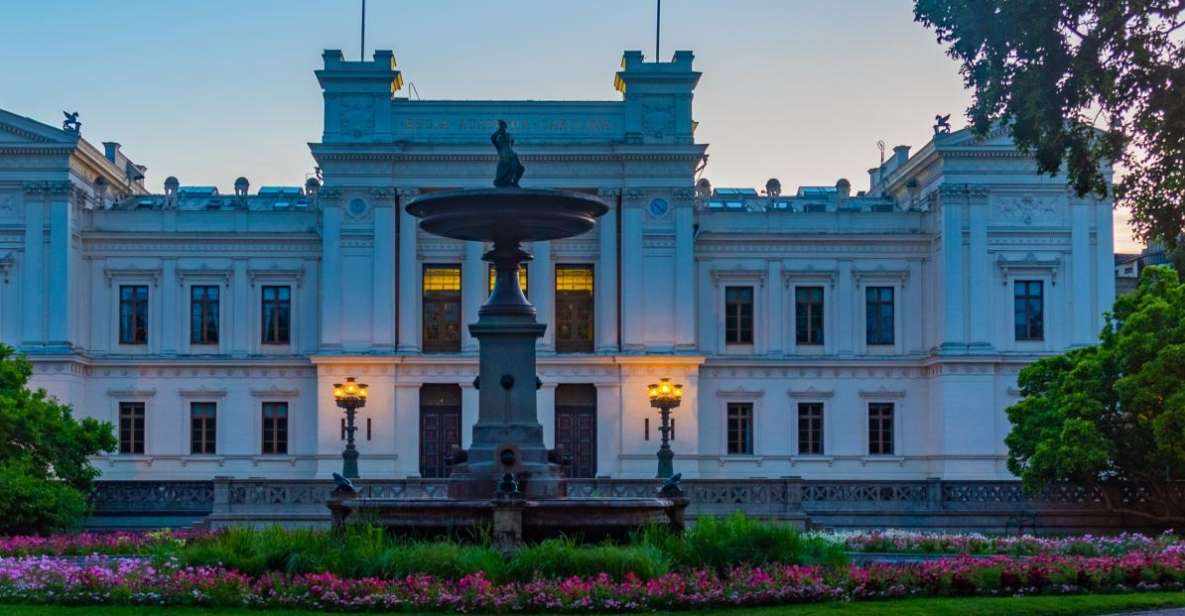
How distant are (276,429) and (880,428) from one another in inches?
709

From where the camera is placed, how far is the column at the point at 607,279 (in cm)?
4825

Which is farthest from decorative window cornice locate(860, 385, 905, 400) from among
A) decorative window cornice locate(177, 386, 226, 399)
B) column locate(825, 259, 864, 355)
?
decorative window cornice locate(177, 386, 226, 399)

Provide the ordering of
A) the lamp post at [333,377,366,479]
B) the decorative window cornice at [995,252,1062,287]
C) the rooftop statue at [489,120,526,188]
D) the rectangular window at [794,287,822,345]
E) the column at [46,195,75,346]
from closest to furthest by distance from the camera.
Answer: the rooftop statue at [489,120,526,188]
the lamp post at [333,377,366,479]
the column at [46,195,75,346]
the decorative window cornice at [995,252,1062,287]
the rectangular window at [794,287,822,345]

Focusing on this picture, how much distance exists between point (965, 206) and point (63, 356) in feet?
86.8

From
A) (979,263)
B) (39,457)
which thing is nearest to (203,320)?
(39,457)

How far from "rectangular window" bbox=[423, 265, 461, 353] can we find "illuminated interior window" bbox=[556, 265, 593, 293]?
296 centimetres

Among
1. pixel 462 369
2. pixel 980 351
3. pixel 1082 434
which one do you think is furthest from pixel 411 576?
pixel 980 351

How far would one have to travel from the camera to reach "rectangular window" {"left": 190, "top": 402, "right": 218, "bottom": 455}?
49.4m

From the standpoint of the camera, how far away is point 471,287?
4847cm

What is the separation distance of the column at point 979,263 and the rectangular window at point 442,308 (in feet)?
49.5

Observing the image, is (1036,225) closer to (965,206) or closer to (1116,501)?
(965,206)

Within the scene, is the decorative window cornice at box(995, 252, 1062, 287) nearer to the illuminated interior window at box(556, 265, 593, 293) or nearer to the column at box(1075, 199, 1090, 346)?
the column at box(1075, 199, 1090, 346)

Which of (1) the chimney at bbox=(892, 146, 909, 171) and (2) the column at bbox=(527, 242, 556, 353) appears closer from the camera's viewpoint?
(2) the column at bbox=(527, 242, 556, 353)

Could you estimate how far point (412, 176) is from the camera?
48.3m
